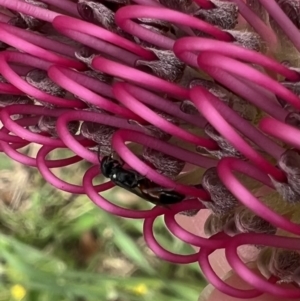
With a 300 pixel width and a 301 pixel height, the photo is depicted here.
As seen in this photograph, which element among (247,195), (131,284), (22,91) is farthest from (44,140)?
(131,284)

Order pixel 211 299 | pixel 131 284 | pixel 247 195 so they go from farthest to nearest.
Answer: pixel 131 284
pixel 211 299
pixel 247 195

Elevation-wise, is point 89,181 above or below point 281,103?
A: below

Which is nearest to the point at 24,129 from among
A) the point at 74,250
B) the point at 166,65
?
the point at 166,65

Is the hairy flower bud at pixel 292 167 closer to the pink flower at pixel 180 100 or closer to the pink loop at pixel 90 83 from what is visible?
the pink flower at pixel 180 100

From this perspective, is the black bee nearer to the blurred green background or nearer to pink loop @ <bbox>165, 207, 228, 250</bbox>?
pink loop @ <bbox>165, 207, 228, 250</bbox>

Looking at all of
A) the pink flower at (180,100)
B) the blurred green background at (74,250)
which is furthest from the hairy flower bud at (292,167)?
the blurred green background at (74,250)

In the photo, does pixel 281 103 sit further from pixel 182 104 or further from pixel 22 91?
pixel 22 91

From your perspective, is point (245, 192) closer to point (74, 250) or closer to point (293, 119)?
point (293, 119)
